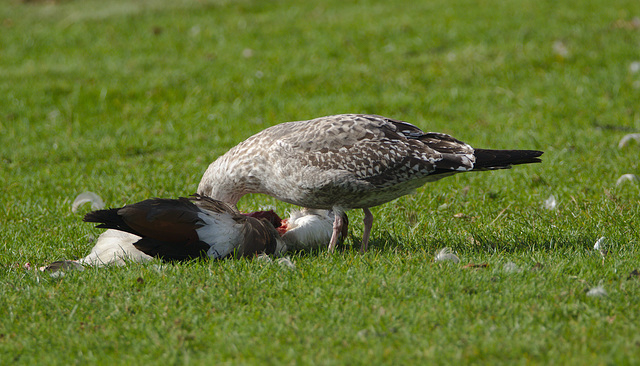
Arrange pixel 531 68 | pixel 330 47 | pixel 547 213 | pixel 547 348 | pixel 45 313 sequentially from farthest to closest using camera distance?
1. pixel 330 47
2. pixel 531 68
3. pixel 547 213
4. pixel 45 313
5. pixel 547 348

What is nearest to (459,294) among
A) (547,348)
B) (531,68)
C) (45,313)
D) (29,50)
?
(547,348)

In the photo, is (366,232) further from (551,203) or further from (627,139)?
(627,139)

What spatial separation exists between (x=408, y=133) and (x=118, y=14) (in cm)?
973

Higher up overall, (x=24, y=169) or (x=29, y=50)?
(x=29, y=50)

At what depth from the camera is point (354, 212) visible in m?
6.54

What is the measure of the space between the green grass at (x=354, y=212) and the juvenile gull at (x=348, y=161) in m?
0.44

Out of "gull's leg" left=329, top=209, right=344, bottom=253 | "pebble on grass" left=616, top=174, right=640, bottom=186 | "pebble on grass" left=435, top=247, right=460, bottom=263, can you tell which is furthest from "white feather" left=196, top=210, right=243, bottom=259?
"pebble on grass" left=616, top=174, right=640, bottom=186

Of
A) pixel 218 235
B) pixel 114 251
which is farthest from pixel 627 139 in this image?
pixel 114 251

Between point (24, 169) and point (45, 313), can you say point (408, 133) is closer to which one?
point (45, 313)

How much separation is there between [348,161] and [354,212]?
4.79 feet

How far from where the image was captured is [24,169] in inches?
A: 313

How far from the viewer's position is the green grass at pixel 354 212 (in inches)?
148

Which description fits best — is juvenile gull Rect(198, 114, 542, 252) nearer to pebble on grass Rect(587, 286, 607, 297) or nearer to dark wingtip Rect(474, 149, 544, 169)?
dark wingtip Rect(474, 149, 544, 169)

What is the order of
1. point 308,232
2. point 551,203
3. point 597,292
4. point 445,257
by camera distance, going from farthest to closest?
point 551,203, point 308,232, point 445,257, point 597,292
